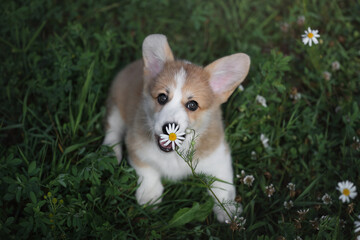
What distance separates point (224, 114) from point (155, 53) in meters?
1.01

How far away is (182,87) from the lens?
2.46 meters

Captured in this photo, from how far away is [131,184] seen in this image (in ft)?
9.09

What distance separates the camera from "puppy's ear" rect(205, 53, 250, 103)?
2.50 m

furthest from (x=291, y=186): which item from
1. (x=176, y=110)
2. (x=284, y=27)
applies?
(x=284, y=27)

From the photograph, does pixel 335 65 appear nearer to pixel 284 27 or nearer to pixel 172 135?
pixel 284 27

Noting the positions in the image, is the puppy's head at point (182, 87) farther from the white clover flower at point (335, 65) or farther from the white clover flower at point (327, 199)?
the white clover flower at point (335, 65)

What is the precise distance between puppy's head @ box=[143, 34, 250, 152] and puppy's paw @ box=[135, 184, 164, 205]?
56 centimetres

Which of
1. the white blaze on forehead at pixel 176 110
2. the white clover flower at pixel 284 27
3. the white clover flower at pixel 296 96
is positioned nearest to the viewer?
the white blaze on forehead at pixel 176 110

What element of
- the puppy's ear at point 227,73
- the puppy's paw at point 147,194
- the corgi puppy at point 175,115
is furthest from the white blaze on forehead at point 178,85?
the puppy's paw at point 147,194

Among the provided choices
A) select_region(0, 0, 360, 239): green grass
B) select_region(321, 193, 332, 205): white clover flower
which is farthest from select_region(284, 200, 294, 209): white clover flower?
select_region(321, 193, 332, 205): white clover flower

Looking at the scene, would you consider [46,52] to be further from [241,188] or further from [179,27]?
[241,188]

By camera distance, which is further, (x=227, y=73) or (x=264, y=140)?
(x=264, y=140)

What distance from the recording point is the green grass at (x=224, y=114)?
8.43 feet

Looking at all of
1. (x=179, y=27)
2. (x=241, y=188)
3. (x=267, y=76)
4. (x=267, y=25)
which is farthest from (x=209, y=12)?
(x=241, y=188)
